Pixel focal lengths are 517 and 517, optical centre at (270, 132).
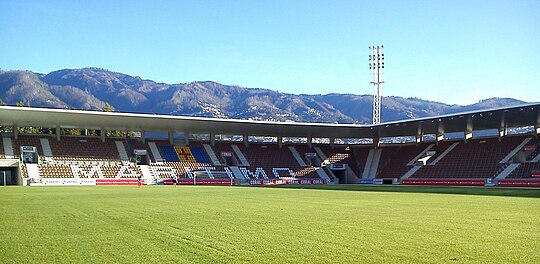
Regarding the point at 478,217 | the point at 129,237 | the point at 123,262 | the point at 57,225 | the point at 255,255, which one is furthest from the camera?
the point at 478,217

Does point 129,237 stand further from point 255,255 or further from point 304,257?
point 304,257

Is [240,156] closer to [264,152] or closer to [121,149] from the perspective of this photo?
[264,152]

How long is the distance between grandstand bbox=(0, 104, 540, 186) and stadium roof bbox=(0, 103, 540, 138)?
0.10 meters

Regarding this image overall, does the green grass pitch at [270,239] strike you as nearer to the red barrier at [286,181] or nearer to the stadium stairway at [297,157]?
the red barrier at [286,181]

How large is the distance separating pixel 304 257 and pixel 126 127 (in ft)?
163

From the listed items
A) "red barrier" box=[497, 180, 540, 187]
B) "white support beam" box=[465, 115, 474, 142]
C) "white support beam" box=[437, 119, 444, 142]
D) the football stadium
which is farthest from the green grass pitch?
"white support beam" box=[437, 119, 444, 142]

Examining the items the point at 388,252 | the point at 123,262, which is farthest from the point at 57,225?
the point at 388,252

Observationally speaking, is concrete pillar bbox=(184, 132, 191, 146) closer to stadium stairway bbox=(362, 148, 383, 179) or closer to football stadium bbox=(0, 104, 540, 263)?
football stadium bbox=(0, 104, 540, 263)

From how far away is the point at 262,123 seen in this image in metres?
54.1

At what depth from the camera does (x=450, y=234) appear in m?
8.84

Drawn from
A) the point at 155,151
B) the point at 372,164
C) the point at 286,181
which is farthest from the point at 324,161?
the point at 155,151

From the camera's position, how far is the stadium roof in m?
43.8

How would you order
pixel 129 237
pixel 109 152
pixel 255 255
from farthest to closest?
pixel 109 152, pixel 129 237, pixel 255 255

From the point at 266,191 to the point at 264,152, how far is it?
103ft
